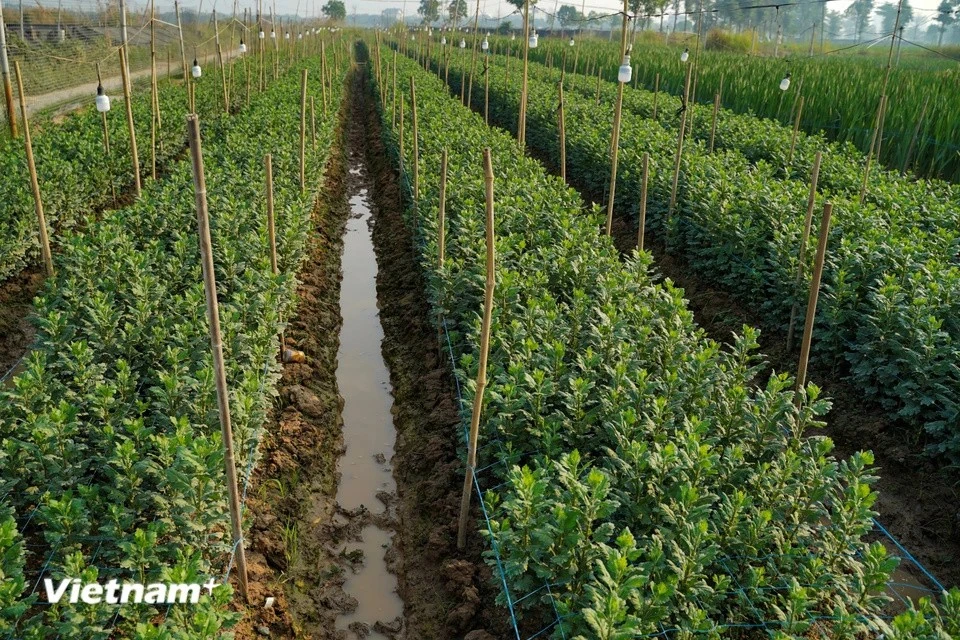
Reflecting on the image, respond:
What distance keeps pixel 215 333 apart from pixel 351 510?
3032mm

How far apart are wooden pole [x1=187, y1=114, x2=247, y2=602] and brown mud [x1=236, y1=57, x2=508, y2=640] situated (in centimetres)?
70

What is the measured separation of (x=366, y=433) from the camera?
27.7ft

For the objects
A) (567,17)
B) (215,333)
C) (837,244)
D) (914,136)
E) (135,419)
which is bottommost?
(135,419)

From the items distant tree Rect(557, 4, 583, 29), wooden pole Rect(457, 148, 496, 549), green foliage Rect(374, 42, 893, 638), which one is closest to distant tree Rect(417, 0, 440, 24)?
distant tree Rect(557, 4, 583, 29)

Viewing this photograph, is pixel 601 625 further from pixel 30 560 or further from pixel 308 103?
pixel 308 103

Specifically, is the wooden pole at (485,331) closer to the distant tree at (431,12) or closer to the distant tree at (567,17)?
the distant tree at (567,17)

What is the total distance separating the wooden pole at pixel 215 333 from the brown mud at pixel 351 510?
2.30 ft

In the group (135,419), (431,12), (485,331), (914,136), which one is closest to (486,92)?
(914,136)

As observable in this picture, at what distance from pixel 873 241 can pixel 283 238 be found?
7467 mm

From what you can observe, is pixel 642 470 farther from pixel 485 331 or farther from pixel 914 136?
pixel 914 136

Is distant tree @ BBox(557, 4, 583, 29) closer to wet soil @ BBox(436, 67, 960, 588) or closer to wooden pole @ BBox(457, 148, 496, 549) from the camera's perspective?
wet soil @ BBox(436, 67, 960, 588)

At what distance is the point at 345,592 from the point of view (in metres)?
6.11

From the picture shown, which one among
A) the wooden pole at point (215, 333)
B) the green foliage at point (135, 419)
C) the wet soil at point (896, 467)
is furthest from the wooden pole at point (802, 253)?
the wooden pole at point (215, 333)

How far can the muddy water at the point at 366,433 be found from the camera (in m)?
6.12
